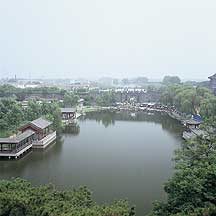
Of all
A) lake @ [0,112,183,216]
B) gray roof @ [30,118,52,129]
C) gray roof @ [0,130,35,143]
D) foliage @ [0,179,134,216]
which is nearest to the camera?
foliage @ [0,179,134,216]

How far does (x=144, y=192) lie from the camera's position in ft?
41.3

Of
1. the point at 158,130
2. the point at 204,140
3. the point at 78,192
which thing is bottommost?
the point at 158,130

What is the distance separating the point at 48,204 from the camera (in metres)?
7.17

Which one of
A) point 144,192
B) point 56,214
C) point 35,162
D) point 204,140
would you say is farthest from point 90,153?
point 56,214

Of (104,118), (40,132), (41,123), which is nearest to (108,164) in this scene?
(40,132)

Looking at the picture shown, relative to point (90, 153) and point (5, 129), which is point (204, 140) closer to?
point (90, 153)

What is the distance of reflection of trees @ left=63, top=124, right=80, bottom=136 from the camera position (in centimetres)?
2616

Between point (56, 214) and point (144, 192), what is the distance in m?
6.45

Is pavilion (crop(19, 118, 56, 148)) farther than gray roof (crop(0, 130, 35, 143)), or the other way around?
pavilion (crop(19, 118, 56, 148))

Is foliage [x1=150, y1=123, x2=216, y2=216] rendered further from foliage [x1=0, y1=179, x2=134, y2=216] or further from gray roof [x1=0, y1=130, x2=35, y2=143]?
gray roof [x1=0, y1=130, x2=35, y2=143]

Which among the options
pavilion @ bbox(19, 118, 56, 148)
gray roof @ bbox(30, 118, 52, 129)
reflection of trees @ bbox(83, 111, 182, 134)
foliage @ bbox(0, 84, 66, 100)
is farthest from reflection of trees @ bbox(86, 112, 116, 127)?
foliage @ bbox(0, 84, 66, 100)

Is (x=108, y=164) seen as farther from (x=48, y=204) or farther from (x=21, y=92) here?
(x=21, y=92)

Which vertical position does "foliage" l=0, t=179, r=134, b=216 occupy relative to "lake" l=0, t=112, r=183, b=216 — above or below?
above

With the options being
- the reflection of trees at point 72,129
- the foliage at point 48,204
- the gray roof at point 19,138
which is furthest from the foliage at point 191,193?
the reflection of trees at point 72,129
